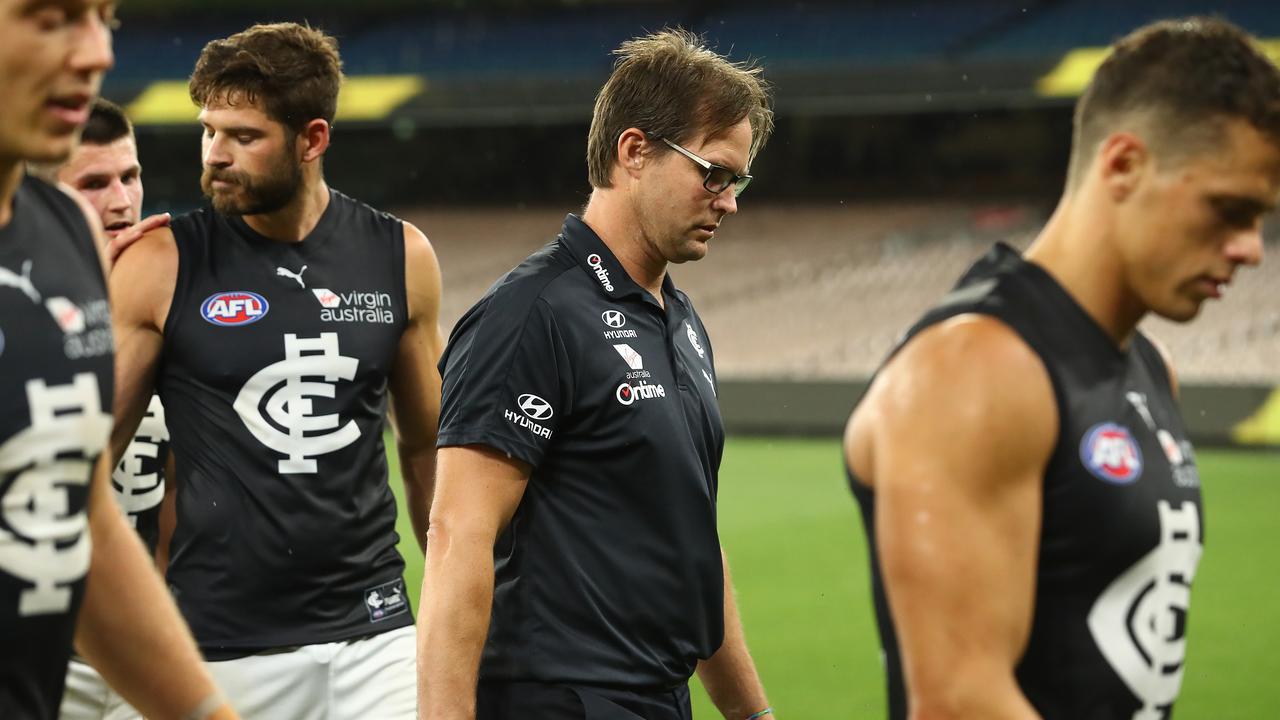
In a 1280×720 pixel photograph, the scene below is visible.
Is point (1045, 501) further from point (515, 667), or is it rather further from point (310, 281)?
point (310, 281)

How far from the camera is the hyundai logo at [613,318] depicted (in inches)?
132

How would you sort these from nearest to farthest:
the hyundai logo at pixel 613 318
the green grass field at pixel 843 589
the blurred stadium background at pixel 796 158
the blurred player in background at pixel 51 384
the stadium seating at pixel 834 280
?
the blurred player in background at pixel 51 384
the hyundai logo at pixel 613 318
the green grass field at pixel 843 589
the blurred stadium background at pixel 796 158
the stadium seating at pixel 834 280

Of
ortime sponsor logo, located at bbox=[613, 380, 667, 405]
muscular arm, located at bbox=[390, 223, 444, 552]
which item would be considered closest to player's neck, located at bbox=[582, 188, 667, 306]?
ortime sponsor logo, located at bbox=[613, 380, 667, 405]

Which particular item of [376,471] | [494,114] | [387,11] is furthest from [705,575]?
[387,11]

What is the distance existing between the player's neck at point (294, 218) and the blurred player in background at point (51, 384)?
1.77m

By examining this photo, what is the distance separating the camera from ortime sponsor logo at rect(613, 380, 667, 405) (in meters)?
3.29

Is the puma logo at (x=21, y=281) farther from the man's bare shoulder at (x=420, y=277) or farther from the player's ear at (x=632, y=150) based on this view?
the man's bare shoulder at (x=420, y=277)

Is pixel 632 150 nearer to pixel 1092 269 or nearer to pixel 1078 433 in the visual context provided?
pixel 1092 269

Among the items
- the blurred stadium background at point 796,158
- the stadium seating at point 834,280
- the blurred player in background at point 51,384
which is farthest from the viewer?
the stadium seating at point 834,280

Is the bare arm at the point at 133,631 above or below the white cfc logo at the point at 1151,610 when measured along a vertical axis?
below

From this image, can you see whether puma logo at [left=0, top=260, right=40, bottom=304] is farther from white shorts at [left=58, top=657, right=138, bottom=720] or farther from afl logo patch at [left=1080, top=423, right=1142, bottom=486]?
white shorts at [left=58, top=657, right=138, bottom=720]

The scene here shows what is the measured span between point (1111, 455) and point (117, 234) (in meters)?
2.88

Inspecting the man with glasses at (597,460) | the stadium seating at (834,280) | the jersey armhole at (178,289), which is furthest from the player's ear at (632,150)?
the stadium seating at (834,280)

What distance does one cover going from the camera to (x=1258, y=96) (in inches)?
87.3
